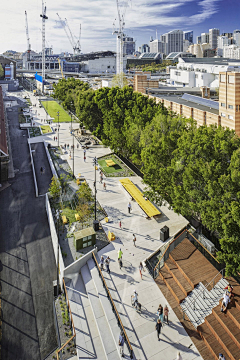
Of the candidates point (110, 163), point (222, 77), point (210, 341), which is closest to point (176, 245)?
point (210, 341)

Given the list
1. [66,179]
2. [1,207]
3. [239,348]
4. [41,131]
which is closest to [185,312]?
[239,348]

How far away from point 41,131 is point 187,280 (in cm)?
5834

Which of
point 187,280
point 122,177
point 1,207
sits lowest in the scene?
point 187,280

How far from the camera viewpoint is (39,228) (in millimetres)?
32812

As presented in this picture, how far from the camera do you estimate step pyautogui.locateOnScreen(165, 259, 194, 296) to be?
20272mm

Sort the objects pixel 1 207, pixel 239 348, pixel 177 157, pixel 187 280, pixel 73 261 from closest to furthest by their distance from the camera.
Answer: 1. pixel 239 348
2. pixel 187 280
3. pixel 73 261
4. pixel 177 157
5. pixel 1 207

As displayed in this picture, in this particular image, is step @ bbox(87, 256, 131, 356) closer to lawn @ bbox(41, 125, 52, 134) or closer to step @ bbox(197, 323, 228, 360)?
step @ bbox(197, 323, 228, 360)

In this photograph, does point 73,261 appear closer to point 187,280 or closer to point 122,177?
point 187,280

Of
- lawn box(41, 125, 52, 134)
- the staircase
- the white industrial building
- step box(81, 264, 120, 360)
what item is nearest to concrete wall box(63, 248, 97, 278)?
the staircase

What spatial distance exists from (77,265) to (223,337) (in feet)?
42.6

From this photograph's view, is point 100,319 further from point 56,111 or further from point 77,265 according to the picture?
point 56,111

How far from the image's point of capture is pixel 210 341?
16.7m

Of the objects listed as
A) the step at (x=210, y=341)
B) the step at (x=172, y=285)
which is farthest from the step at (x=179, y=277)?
the step at (x=210, y=341)

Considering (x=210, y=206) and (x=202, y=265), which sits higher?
(x=210, y=206)
